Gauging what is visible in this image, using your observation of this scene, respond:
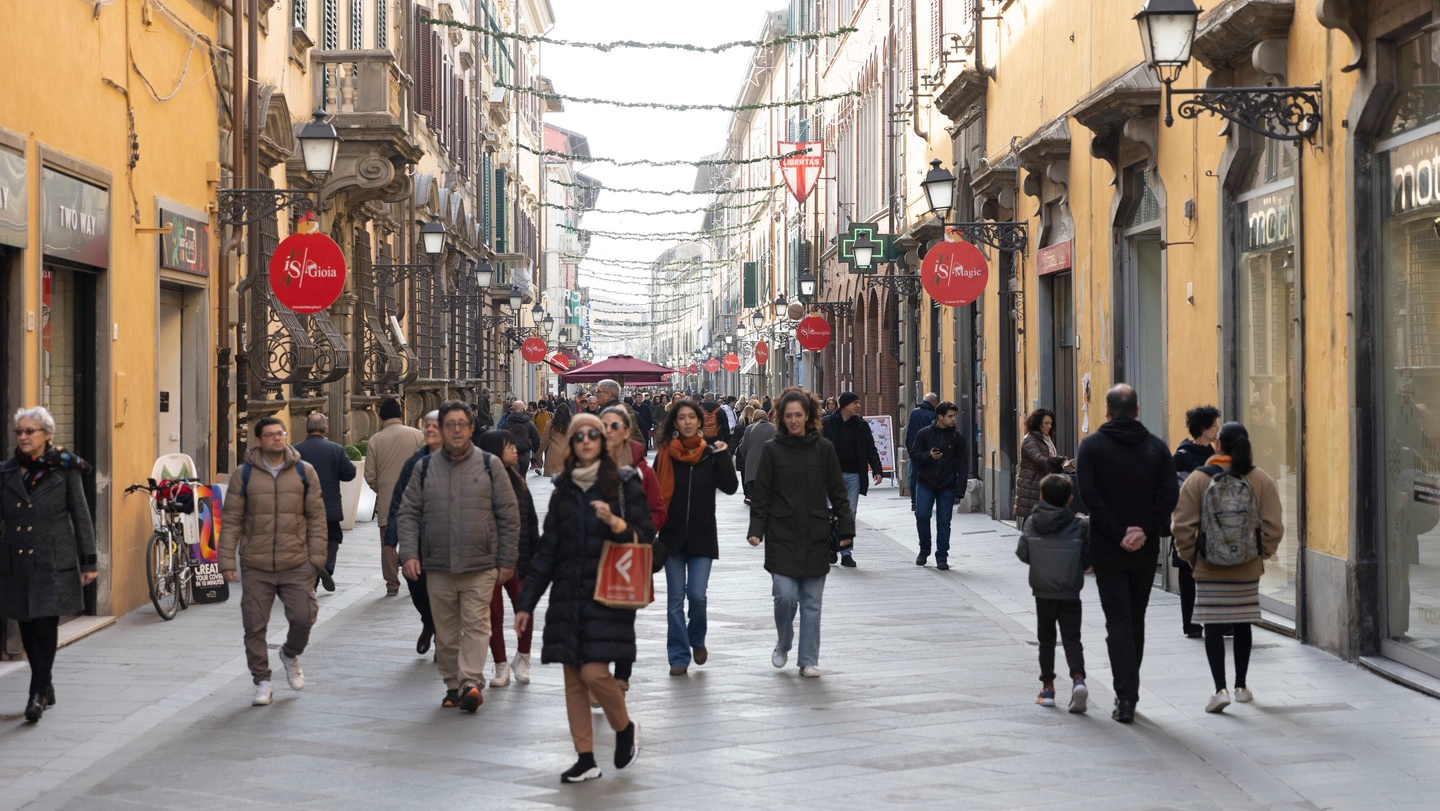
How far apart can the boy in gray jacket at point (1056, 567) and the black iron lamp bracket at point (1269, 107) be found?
9.54 ft

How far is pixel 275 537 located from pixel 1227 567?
4990 mm

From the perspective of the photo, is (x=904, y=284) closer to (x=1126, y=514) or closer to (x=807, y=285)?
(x=807, y=285)

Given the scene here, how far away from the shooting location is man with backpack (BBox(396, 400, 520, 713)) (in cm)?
893

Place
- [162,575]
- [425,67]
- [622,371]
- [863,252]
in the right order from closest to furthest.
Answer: [162,575] < [863,252] < [425,67] < [622,371]

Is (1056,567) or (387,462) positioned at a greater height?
(387,462)

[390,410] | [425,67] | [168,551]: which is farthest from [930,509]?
[425,67]

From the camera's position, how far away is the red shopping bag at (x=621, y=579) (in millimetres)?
7297

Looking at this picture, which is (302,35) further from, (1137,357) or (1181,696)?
(1181,696)

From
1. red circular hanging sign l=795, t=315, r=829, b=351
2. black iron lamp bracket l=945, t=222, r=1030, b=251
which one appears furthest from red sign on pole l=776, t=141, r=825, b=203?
black iron lamp bracket l=945, t=222, r=1030, b=251

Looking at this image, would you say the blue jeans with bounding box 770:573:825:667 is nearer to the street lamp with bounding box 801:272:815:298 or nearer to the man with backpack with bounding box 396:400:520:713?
the man with backpack with bounding box 396:400:520:713

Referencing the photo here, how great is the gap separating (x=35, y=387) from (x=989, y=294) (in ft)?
46.8

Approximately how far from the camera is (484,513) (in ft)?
29.4

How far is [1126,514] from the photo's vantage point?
8773mm

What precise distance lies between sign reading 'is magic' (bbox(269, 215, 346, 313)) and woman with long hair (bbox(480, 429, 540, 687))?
15.8 feet
